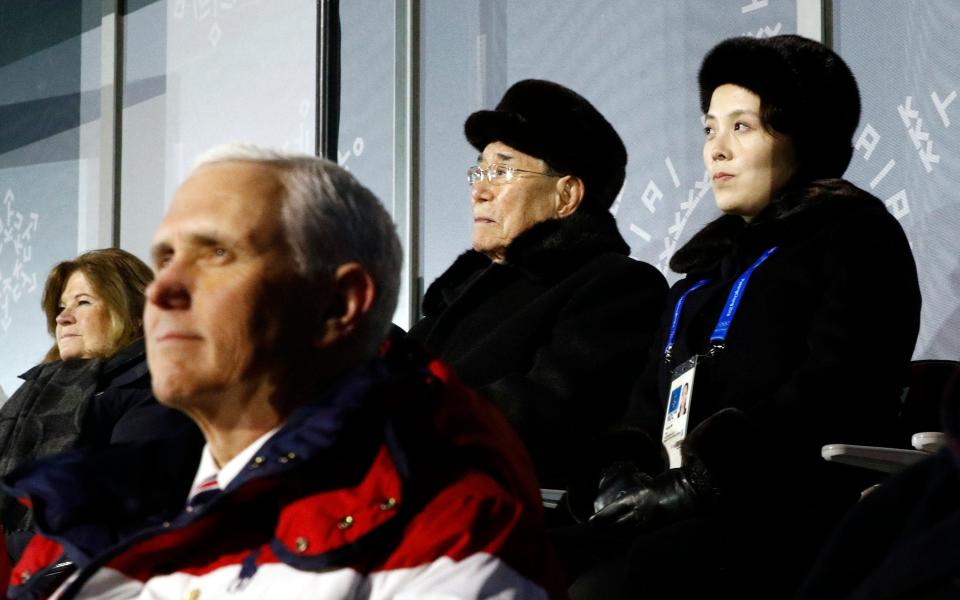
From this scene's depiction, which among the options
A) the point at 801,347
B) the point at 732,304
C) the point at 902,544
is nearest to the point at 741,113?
the point at 732,304

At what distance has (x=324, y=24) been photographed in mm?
6008

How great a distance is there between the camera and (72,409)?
394 cm

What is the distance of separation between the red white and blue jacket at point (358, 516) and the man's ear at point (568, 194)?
1907 mm

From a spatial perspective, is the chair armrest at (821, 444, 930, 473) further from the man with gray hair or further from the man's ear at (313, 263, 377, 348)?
the man's ear at (313, 263, 377, 348)

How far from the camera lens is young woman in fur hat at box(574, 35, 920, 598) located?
2.23m

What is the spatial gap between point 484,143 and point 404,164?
6.28ft

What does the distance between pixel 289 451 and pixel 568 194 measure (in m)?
2.13

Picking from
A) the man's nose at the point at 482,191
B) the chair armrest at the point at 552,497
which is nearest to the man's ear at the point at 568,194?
the man's nose at the point at 482,191

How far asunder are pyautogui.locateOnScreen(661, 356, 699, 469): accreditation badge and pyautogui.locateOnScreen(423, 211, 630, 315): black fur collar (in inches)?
29.2

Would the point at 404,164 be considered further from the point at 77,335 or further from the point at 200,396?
the point at 200,396

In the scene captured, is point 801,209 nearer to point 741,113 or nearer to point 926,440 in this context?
point 741,113

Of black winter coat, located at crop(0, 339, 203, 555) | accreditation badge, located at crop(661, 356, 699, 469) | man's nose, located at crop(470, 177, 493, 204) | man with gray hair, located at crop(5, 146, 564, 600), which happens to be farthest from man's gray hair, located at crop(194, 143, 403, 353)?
black winter coat, located at crop(0, 339, 203, 555)

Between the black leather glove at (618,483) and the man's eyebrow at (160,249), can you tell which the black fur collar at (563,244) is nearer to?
the black leather glove at (618,483)

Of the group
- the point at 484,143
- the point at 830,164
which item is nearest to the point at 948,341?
the point at 830,164
